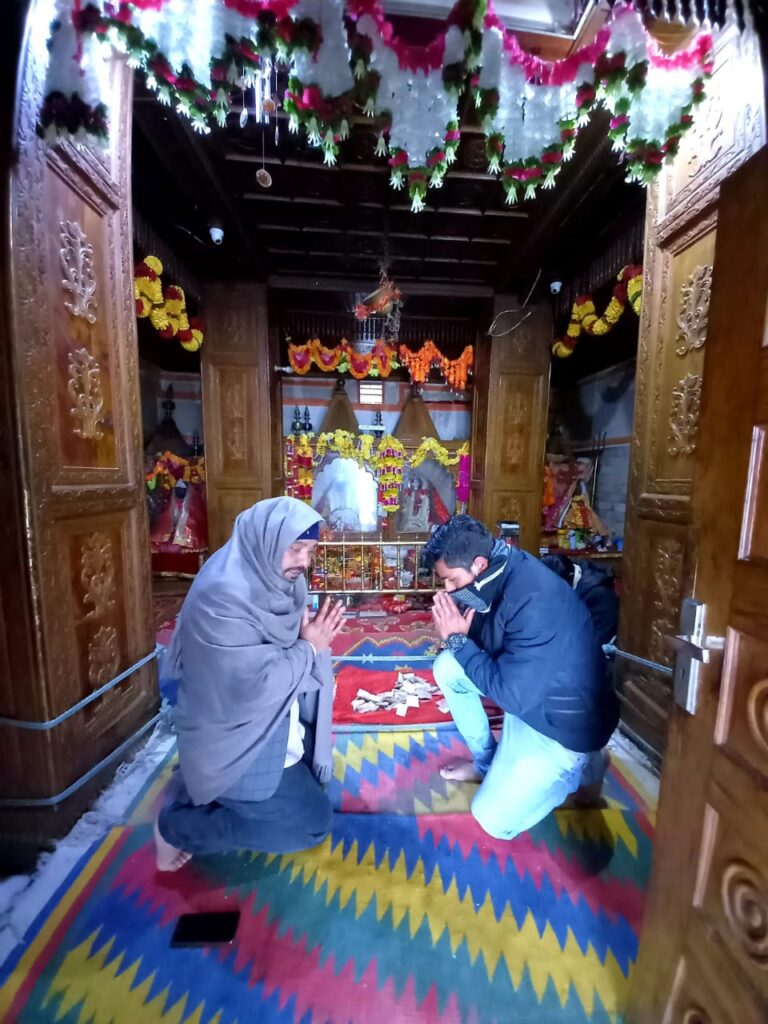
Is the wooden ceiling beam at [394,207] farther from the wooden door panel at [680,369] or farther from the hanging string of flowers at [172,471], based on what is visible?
the hanging string of flowers at [172,471]

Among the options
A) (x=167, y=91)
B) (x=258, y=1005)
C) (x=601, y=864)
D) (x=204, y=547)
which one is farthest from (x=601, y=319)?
(x=204, y=547)

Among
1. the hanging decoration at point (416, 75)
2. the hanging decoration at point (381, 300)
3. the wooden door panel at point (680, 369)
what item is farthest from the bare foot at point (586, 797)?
the hanging decoration at point (381, 300)

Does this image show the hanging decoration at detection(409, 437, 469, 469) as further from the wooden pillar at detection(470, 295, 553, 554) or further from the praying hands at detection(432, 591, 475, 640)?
the praying hands at detection(432, 591, 475, 640)

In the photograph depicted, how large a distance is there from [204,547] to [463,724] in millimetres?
4023

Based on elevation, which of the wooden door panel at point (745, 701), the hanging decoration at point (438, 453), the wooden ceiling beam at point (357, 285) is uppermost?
the wooden ceiling beam at point (357, 285)

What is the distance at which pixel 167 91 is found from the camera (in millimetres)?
1696

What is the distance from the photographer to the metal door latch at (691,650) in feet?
2.93

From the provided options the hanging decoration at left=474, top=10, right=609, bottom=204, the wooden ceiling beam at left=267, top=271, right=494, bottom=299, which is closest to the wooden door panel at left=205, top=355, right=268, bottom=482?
the wooden ceiling beam at left=267, top=271, right=494, bottom=299

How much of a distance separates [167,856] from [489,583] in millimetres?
1687

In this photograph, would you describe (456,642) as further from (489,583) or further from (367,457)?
(367,457)

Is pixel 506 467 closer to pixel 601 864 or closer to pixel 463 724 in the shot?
pixel 463 724

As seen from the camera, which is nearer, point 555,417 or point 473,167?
point 473,167

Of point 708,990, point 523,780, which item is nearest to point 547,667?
point 523,780

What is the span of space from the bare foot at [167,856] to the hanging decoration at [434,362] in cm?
467
